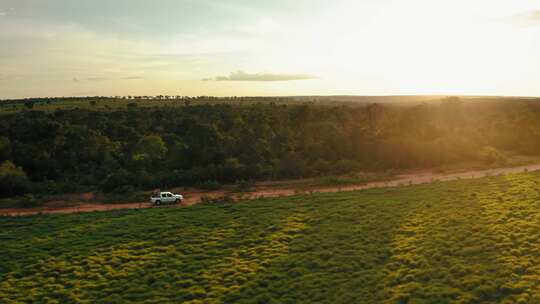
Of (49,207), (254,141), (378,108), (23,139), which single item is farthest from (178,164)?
(378,108)

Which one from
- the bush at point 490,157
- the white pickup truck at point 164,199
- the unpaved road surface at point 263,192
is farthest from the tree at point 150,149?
the bush at point 490,157

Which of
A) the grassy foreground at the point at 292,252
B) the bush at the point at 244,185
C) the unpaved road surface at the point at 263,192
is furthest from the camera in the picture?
the bush at the point at 244,185

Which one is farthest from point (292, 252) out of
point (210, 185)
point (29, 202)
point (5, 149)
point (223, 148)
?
point (5, 149)

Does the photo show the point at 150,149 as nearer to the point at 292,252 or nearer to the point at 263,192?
the point at 263,192

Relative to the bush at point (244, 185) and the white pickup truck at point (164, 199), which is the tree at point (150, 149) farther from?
the white pickup truck at point (164, 199)

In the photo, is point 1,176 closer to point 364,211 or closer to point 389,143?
point 364,211

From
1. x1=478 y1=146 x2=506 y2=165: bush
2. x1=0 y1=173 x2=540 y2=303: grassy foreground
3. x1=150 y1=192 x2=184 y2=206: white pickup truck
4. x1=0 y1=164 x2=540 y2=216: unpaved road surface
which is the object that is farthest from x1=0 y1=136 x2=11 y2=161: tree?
x1=478 y1=146 x2=506 y2=165: bush
